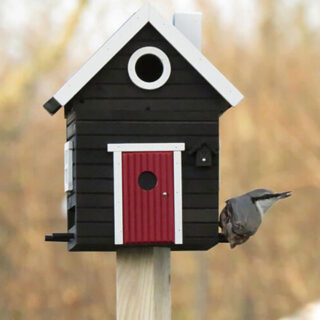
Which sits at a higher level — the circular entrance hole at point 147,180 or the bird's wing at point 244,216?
the circular entrance hole at point 147,180

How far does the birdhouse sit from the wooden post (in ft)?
0.48

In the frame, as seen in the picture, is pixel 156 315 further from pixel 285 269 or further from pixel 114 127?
pixel 285 269

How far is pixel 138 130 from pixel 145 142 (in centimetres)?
8

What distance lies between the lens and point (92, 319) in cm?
1714

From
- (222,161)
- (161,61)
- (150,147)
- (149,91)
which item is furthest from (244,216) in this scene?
(222,161)

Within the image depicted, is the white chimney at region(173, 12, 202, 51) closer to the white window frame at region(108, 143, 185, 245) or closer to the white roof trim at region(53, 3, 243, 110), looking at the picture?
the white roof trim at region(53, 3, 243, 110)

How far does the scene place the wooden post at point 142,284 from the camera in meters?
6.48

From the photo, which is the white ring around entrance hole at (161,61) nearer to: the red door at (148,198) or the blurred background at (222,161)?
the red door at (148,198)

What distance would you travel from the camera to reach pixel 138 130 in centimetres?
639

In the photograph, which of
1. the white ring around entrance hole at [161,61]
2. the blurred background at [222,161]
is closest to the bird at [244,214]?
the white ring around entrance hole at [161,61]

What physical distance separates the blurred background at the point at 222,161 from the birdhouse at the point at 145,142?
36.4 feet

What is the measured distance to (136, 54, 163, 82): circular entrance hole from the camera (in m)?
6.87

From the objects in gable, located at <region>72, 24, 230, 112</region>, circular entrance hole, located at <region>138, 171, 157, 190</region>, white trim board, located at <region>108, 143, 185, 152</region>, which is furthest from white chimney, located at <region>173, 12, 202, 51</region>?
circular entrance hole, located at <region>138, 171, 157, 190</region>

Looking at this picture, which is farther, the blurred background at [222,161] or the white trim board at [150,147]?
the blurred background at [222,161]
